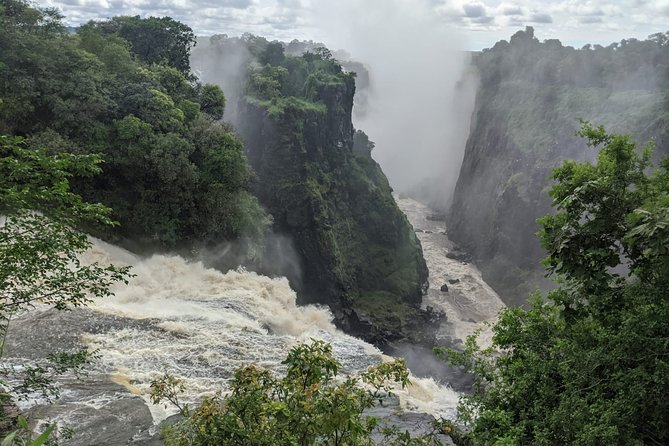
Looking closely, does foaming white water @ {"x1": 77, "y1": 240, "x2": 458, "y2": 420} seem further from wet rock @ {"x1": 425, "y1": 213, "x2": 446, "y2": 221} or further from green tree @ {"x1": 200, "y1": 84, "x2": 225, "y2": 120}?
wet rock @ {"x1": 425, "y1": 213, "x2": 446, "y2": 221}

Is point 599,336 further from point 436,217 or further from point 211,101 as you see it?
point 436,217

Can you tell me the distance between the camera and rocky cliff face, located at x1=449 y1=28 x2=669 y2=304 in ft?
164

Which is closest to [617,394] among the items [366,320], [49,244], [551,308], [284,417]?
[551,308]

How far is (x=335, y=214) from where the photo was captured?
45688mm

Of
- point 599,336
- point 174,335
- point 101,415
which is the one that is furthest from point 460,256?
point 599,336

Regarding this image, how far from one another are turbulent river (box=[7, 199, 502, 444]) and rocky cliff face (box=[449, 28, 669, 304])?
26198 millimetres

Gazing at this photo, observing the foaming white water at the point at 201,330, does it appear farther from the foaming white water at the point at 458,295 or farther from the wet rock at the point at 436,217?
the wet rock at the point at 436,217

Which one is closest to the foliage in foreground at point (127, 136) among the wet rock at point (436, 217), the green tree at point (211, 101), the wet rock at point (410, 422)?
the green tree at point (211, 101)

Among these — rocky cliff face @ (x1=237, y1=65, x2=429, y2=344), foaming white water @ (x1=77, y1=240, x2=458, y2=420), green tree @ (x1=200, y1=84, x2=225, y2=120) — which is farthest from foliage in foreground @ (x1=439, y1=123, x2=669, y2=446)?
green tree @ (x1=200, y1=84, x2=225, y2=120)

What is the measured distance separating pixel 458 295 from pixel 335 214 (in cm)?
1305

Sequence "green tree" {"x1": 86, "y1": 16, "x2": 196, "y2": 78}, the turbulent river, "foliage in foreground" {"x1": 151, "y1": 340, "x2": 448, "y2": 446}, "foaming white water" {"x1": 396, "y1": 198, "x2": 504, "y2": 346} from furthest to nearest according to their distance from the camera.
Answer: "green tree" {"x1": 86, "y1": 16, "x2": 196, "y2": 78}, "foaming white water" {"x1": 396, "y1": 198, "x2": 504, "y2": 346}, the turbulent river, "foliage in foreground" {"x1": 151, "y1": 340, "x2": 448, "y2": 446}

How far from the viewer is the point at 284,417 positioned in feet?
19.0

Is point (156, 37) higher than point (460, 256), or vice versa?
point (156, 37)

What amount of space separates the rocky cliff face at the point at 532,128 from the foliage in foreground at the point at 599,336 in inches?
1457
